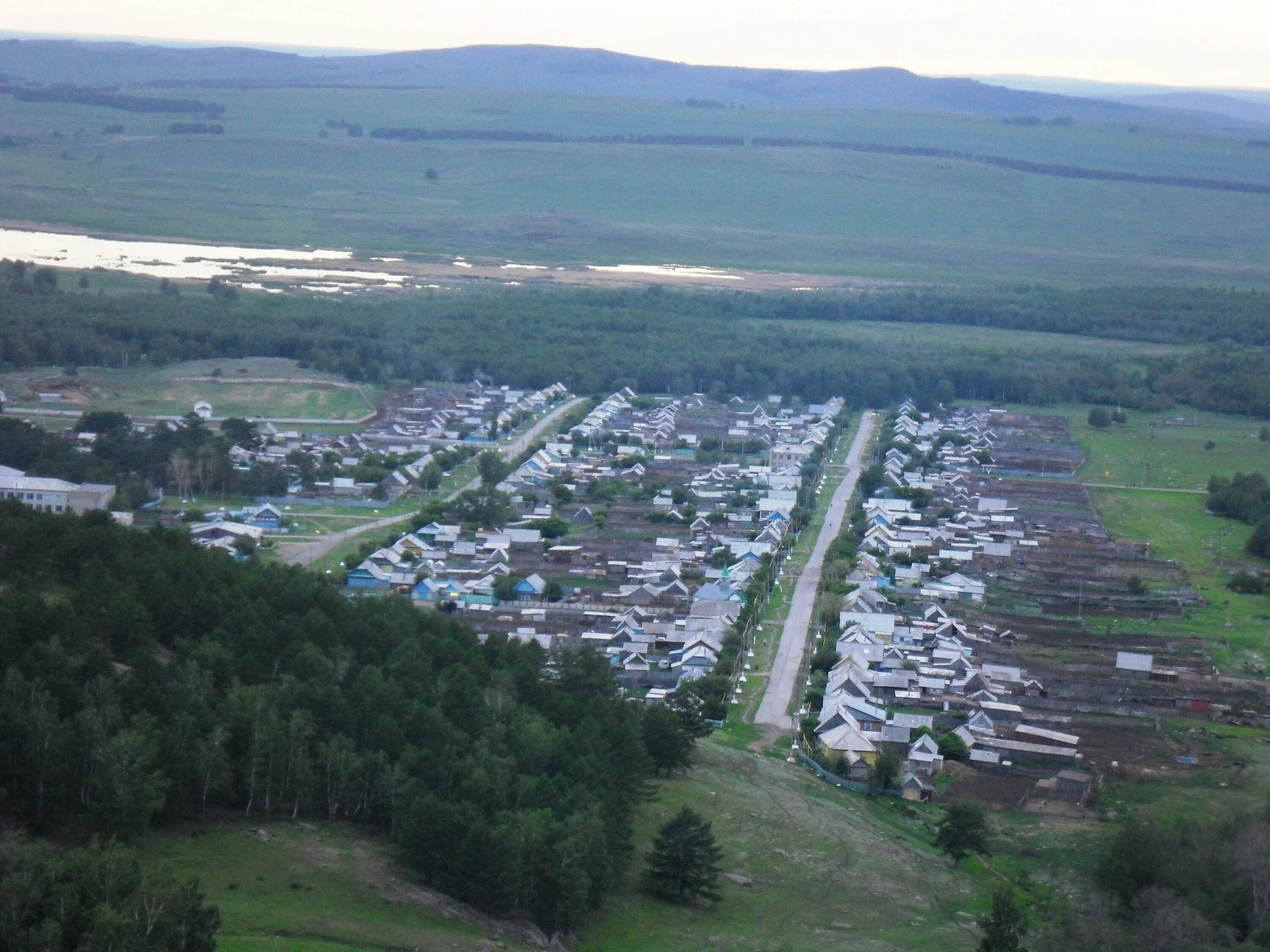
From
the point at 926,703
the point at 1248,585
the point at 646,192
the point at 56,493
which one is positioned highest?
the point at 646,192

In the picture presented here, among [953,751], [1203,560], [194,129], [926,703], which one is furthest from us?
[194,129]

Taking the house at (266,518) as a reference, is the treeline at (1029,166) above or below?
above

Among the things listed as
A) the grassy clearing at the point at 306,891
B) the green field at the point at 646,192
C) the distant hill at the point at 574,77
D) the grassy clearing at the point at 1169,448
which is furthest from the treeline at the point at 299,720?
the distant hill at the point at 574,77

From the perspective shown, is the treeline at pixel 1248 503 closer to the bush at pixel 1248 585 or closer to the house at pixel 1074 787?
the bush at pixel 1248 585

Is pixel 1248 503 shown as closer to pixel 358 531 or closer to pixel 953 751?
pixel 953 751

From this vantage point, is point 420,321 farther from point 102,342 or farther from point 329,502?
point 329,502

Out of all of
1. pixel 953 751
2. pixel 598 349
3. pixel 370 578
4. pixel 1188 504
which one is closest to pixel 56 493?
pixel 370 578

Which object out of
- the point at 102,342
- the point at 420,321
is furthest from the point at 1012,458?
the point at 102,342
